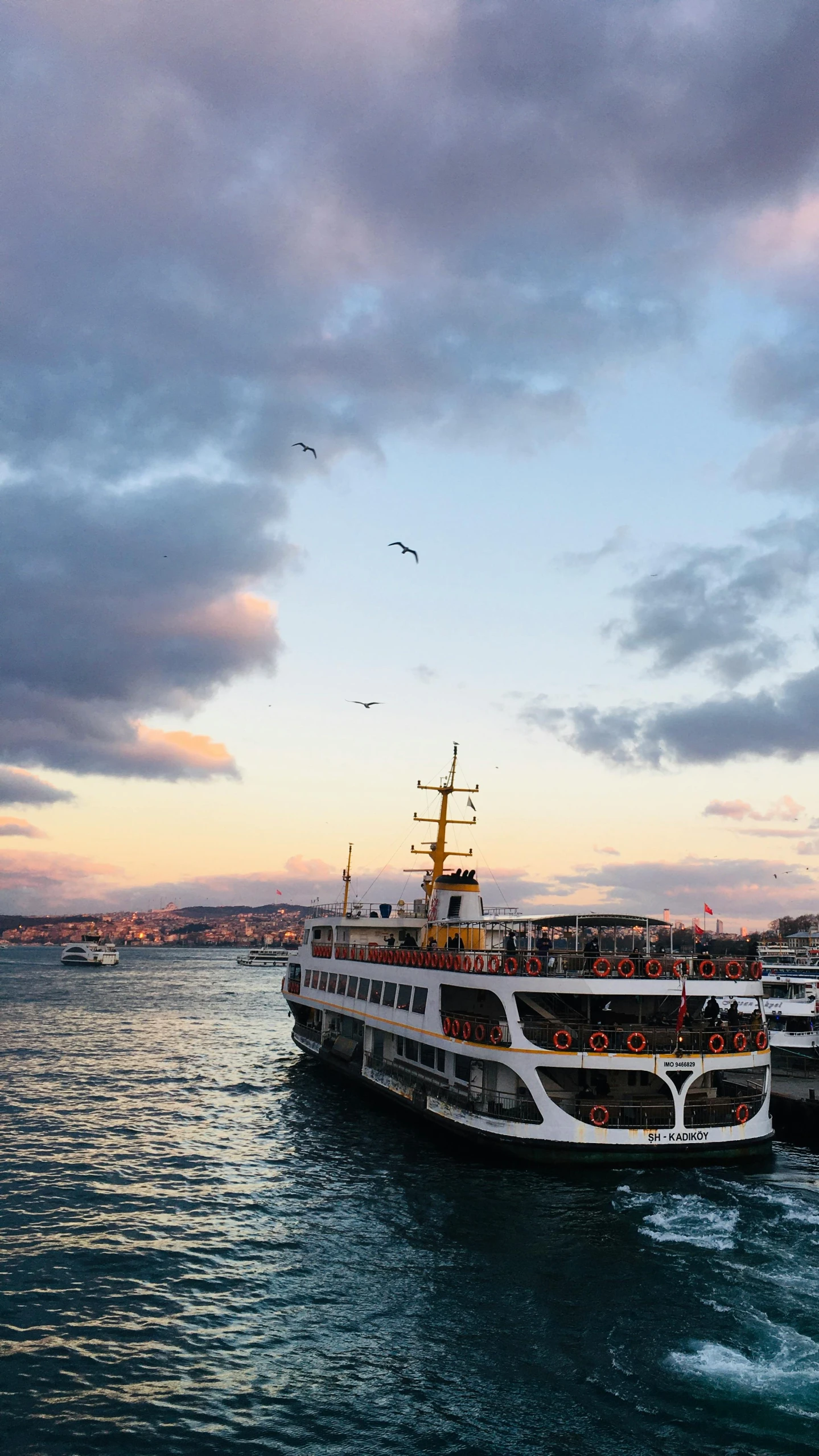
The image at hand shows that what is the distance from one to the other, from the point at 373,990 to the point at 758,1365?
94.0 ft

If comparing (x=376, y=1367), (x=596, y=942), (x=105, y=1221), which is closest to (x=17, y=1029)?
(x=105, y=1221)

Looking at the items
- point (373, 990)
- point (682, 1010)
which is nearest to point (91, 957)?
point (373, 990)

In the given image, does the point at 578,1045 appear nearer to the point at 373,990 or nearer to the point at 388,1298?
the point at 388,1298

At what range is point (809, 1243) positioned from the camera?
22938 mm

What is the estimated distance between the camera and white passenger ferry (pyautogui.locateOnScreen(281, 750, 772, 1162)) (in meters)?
28.9

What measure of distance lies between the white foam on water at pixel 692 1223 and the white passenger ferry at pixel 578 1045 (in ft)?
8.62

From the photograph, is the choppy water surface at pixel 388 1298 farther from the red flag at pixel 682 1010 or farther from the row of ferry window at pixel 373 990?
the row of ferry window at pixel 373 990

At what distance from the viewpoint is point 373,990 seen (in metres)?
44.3

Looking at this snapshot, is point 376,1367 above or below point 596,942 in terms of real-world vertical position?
below

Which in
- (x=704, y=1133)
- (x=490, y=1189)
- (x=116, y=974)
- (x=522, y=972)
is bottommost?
(x=116, y=974)

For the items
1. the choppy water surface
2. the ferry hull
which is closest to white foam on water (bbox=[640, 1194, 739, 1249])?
the choppy water surface

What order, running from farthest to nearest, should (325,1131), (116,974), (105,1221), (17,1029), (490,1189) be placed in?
1. (116,974)
2. (17,1029)
3. (325,1131)
4. (490,1189)
5. (105,1221)

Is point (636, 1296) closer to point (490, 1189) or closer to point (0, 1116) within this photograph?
point (490, 1189)

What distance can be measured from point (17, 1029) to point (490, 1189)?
2191 inches
